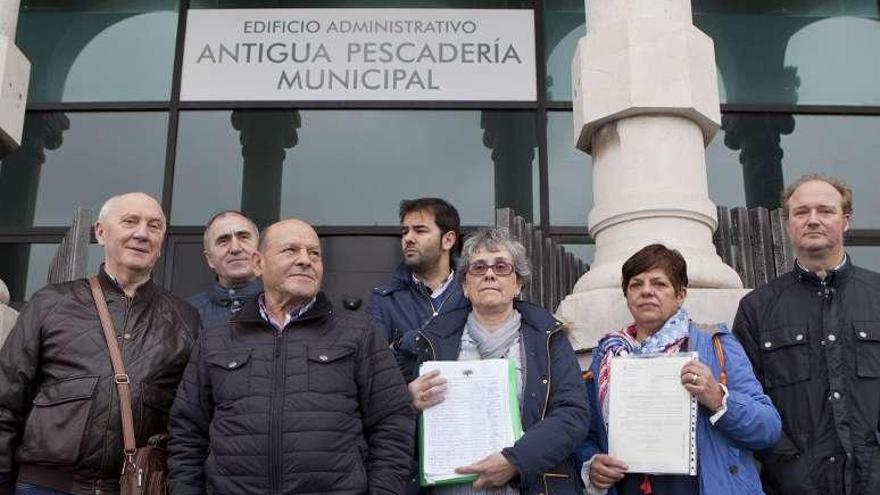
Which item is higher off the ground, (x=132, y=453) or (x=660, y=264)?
(x=660, y=264)

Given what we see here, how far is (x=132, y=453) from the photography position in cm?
291

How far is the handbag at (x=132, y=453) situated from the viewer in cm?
288

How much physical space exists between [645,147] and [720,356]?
5.01 ft

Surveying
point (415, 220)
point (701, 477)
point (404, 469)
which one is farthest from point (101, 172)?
point (701, 477)

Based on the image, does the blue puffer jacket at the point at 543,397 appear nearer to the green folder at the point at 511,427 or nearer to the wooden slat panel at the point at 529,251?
the green folder at the point at 511,427

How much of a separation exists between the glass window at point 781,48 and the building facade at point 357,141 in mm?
15

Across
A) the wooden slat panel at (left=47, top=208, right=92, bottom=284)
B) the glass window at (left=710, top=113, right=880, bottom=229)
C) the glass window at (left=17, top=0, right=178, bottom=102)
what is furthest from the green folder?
the glass window at (left=17, top=0, right=178, bottom=102)

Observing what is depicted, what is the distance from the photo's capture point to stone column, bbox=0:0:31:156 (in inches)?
201

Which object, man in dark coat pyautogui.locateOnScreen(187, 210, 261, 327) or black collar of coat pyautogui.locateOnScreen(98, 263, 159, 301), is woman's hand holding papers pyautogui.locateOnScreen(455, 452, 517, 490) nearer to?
black collar of coat pyautogui.locateOnScreen(98, 263, 159, 301)

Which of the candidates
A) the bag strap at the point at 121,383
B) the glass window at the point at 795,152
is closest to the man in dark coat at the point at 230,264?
the bag strap at the point at 121,383

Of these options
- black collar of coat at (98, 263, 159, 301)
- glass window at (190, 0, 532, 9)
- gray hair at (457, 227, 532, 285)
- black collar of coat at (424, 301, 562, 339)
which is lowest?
black collar of coat at (424, 301, 562, 339)

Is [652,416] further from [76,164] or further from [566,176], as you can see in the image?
[76,164]

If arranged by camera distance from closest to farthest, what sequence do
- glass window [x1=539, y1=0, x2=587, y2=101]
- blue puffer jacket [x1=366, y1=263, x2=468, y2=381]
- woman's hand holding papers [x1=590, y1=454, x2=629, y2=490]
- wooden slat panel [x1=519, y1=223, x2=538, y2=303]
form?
1. woman's hand holding papers [x1=590, y1=454, x2=629, y2=490]
2. blue puffer jacket [x1=366, y1=263, x2=468, y2=381]
3. wooden slat panel [x1=519, y1=223, x2=538, y2=303]
4. glass window [x1=539, y1=0, x2=587, y2=101]

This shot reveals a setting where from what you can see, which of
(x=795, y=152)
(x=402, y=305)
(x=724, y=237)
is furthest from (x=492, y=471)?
(x=795, y=152)
